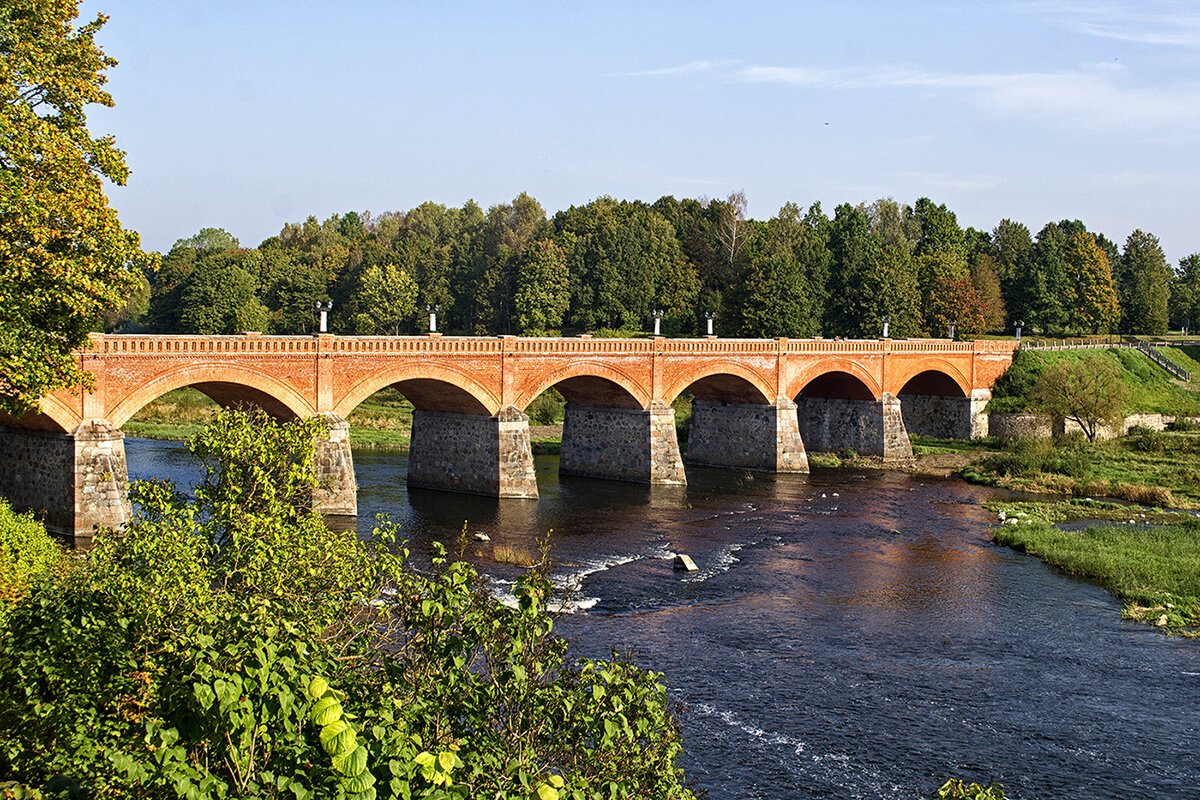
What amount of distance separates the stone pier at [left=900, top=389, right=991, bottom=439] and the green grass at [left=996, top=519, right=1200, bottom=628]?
26.4 meters

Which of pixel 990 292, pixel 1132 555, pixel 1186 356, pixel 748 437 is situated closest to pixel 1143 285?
pixel 990 292

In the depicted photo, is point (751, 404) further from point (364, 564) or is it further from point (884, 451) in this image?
point (364, 564)

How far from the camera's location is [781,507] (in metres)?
49.4

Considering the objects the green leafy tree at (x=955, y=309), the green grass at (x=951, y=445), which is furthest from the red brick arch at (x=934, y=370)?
the green leafy tree at (x=955, y=309)

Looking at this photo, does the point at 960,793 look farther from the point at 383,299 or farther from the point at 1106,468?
the point at 383,299

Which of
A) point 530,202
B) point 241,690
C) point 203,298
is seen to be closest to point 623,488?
point 241,690

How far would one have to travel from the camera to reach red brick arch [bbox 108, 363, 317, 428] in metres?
38.4

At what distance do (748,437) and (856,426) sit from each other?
28.8 ft

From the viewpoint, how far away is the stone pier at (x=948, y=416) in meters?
70.6

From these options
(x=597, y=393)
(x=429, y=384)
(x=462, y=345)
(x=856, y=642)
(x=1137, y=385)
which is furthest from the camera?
(x=1137, y=385)

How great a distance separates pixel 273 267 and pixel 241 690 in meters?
104

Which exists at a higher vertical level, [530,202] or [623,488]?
[530,202]

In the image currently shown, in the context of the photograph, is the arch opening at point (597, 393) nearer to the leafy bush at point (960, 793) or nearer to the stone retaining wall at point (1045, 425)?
the stone retaining wall at point (1045, 425)

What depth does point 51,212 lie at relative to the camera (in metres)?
22.1
